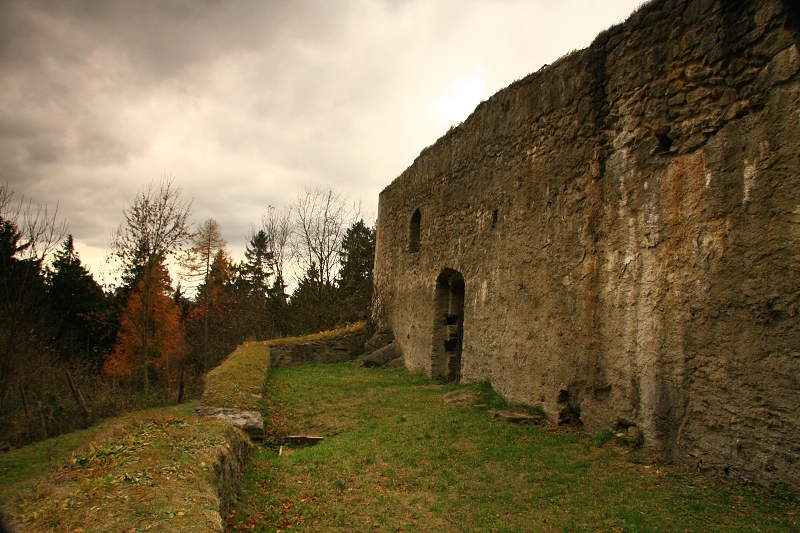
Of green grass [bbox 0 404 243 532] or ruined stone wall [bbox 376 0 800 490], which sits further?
ruined stone wall [bbox 376 0 800 490]

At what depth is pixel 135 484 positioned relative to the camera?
3869 mm

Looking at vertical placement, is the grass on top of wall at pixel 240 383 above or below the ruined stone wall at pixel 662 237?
below

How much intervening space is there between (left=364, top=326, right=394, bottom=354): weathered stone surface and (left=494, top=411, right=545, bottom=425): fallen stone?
29.2ft

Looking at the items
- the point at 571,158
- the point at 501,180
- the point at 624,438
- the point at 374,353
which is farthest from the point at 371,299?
the point at 624,438

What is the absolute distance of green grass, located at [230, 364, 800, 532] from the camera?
4.55 meters

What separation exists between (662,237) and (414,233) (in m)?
9.98

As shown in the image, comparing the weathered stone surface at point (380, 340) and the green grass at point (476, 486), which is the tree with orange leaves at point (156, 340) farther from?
the green grass at point (476, 486)

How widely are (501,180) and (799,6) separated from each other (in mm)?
5500

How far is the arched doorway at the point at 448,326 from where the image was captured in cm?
1264

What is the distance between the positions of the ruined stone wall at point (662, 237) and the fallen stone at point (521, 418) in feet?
0.78

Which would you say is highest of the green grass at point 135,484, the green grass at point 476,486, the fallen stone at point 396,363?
the fallen stone at point 396,363

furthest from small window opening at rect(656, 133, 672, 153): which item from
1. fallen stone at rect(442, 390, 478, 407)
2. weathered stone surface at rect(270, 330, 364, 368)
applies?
weathered stone surface at rect(270, 330, 364, 368)

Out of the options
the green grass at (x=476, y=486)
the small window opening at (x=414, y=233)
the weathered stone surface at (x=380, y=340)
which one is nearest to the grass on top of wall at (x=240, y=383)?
the green grass at (x=476, y=486)

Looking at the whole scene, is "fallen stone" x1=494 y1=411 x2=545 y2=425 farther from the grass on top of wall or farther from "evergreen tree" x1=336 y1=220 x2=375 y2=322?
"evergreen tree" x1=336 y1=220 x2=375 y2=322
